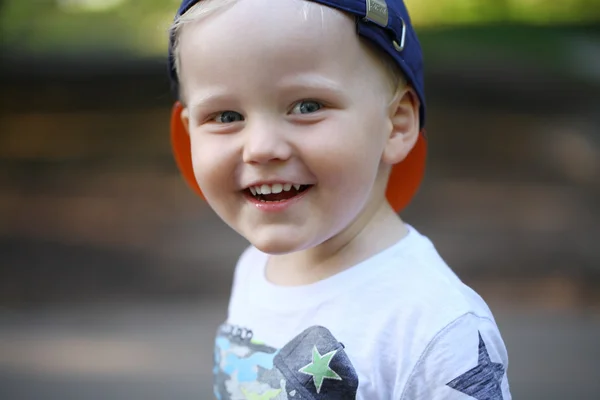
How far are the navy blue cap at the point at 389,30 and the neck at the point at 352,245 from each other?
217mm

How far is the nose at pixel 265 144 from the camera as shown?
1176 mm

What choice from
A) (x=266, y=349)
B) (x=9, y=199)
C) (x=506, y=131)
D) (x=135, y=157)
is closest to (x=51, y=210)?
(x=9, y=199)

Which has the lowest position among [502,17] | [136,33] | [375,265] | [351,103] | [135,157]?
[375,265]

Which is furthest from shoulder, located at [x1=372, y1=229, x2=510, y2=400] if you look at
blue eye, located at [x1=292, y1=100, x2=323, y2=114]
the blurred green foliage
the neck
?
the blurred green foliage

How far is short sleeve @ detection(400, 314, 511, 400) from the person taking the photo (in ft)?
3.77

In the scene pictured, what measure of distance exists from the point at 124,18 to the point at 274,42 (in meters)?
4.91

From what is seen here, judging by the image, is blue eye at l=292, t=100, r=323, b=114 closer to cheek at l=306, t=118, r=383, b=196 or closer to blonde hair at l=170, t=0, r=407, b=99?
cheek at l=306, t=118, r=383, b=196

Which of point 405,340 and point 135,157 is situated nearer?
point 405,340

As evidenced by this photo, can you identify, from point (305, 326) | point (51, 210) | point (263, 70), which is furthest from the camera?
point (51, 210)

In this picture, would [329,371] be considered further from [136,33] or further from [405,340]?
[136,33]

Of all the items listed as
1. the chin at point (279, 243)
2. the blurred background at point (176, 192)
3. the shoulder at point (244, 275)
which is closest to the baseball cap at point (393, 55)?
the shoulder at point (244, 275)

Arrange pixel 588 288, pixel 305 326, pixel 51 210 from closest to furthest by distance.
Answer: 1. pixel 305 326
2. pixel 588 288
3. pixel 51 210

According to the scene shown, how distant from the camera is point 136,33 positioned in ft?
18.5

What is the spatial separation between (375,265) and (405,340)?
0.17 m
